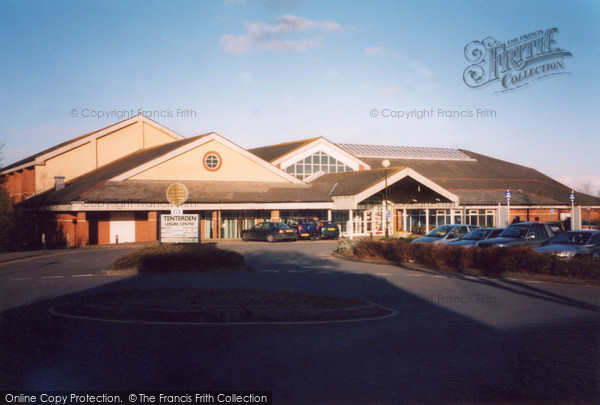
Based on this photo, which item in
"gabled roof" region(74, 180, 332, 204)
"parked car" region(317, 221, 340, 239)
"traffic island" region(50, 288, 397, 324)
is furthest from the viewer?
"parked car" region(317, 221, 340, 239)

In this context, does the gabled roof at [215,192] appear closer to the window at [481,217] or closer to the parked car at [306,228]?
the parked car at [306,228]

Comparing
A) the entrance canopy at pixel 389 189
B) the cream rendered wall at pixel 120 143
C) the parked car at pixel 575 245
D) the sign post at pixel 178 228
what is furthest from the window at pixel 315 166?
the parked car at pixel 575 245

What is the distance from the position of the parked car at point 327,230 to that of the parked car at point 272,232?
10.8 feet

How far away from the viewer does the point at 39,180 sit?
151 feet

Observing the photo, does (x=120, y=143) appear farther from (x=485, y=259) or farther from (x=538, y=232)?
(x=485, y=259)

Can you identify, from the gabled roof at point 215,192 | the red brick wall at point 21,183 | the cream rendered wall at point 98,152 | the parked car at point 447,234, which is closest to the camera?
the parked car at point 447,234

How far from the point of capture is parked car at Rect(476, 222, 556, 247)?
77.2 ft

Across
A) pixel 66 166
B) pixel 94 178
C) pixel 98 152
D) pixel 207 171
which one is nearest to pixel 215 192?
pixel 207 171

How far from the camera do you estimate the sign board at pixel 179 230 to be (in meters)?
22.7

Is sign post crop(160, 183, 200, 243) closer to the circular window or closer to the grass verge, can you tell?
the grass verge


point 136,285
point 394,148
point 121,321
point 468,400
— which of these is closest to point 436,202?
point 394,148

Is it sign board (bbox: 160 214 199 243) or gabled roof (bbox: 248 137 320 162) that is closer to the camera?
sign board (bbox: 160 214 199 243)

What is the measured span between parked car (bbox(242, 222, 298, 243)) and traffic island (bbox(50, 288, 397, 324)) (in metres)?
27.0

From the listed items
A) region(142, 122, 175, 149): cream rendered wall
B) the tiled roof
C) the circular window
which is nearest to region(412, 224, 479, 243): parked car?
the circular window
